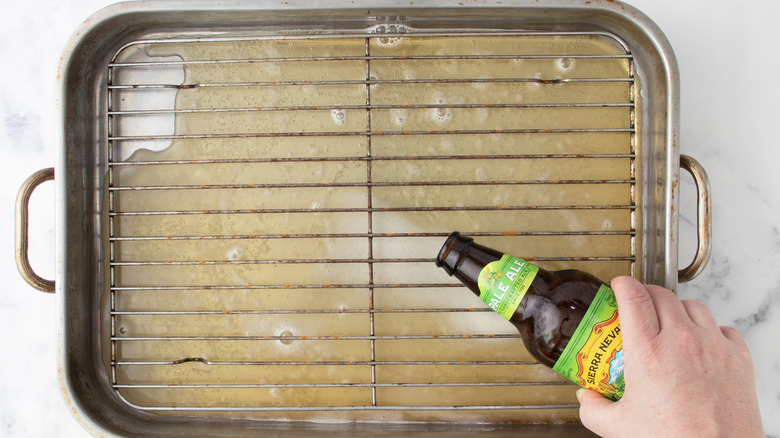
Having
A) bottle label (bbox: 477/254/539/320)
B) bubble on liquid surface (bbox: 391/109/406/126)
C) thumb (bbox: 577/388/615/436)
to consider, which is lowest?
thumb (bbox: 577/388/615/436)

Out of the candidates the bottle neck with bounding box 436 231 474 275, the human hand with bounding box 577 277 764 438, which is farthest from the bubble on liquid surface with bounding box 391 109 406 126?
the human hand with bounding box 577 277 764 438

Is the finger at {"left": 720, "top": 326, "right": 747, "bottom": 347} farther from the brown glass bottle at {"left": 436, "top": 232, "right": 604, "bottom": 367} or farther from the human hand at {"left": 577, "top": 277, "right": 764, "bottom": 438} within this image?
the brown glass bottle at {"left": 436, "top": 232, "right": 604, "bottom": 367}

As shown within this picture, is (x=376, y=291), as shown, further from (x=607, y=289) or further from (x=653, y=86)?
(x=653, y=86)

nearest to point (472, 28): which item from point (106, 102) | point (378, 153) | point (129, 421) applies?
point (378, 153)

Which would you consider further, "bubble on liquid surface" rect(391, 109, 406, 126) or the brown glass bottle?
"bubble on liquid surface" rect(391, 109, 406, 126)

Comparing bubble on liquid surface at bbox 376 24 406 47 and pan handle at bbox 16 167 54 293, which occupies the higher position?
bubble on liquid surface at bbox 376 24 406 47

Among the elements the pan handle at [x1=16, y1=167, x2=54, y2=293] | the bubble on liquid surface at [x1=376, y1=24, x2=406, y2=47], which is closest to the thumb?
the bubble on liquid surface at [x1=376, y1=24, x2=406, y2=47]

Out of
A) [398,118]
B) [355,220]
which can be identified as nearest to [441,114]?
[398,118]

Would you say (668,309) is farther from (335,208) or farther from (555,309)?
(335,208)
